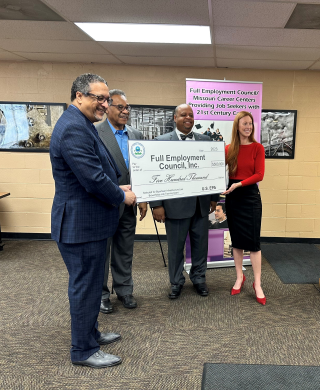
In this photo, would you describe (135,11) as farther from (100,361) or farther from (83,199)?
(100,361)

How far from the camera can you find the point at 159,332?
2137 millimetres

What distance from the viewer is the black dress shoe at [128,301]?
8.04 feet

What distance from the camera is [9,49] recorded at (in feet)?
11.0

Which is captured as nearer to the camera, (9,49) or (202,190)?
(202,190)

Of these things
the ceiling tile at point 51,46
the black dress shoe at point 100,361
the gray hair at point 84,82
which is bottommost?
the black dress shoe at point 100,361

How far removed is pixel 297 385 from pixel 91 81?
1.93 m

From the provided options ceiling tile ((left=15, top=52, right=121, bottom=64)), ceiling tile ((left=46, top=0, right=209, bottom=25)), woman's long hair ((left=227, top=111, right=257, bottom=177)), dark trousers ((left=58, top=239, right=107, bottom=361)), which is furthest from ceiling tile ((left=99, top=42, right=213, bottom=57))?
dark trousers ((left=58, top=239, right=107, bottom=361))

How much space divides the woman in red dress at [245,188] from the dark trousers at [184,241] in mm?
267

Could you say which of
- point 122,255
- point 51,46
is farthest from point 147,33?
point 122,255

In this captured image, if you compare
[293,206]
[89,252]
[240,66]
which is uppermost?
[240,66]

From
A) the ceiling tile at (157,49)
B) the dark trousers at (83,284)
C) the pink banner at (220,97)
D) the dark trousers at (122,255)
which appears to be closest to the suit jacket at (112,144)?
the dark trousers at (122,255)

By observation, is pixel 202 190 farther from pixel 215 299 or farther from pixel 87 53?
pixel 87 53

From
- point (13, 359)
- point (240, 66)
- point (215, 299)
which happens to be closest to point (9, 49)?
point (240, 66)

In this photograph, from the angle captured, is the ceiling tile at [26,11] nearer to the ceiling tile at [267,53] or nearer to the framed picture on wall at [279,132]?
the ceiling tile at [267,53]
